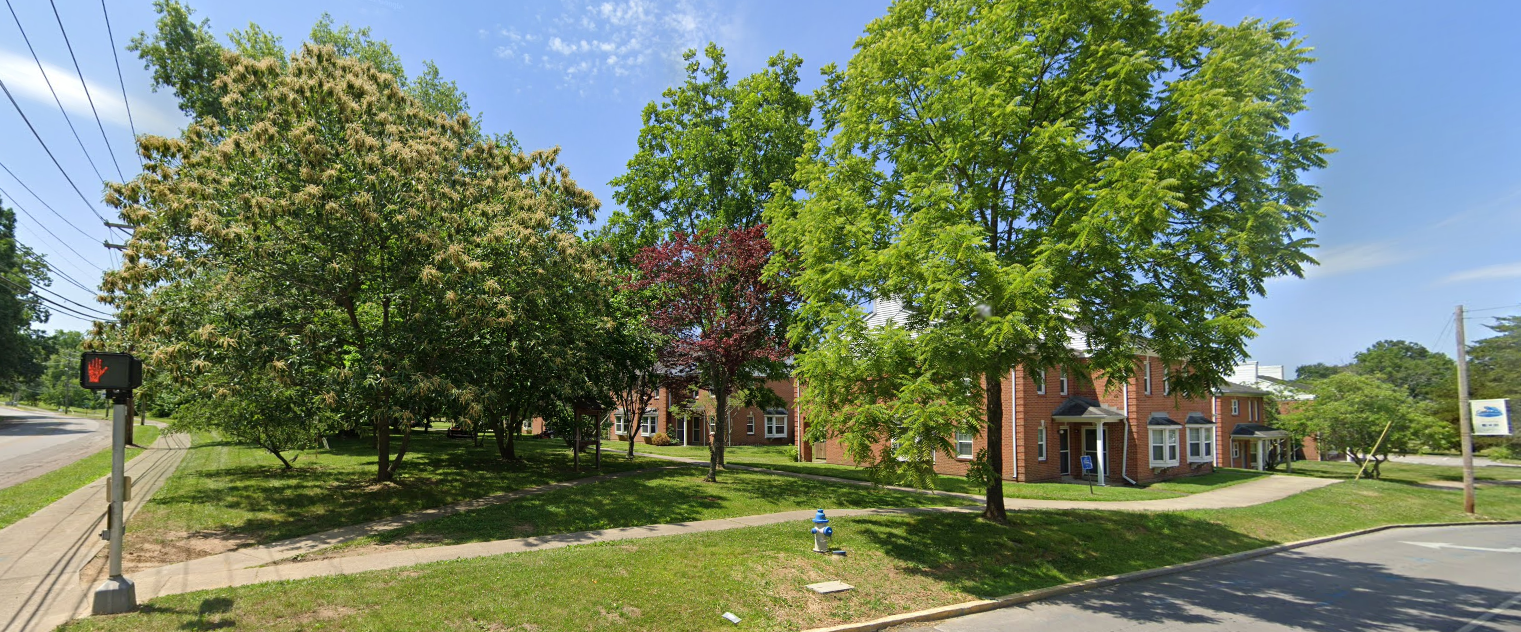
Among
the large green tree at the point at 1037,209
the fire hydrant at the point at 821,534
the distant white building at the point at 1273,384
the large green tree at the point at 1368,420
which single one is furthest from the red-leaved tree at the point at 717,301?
the distant white building at the point at 1273,384

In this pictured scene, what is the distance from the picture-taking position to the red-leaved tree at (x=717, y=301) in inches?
772

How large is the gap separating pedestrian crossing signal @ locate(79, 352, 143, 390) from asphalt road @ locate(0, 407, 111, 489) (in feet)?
44.9

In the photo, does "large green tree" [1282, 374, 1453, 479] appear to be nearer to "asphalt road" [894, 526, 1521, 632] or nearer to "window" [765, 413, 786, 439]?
"asphalt road" [894, 526, 1521, 632]

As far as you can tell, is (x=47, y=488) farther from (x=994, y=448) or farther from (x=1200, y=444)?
(x=1200, y=444)

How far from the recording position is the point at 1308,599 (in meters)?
→ 10.5

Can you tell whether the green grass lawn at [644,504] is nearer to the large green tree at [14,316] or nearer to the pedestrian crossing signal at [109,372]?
the pedestrian crossing signal at [109,372]

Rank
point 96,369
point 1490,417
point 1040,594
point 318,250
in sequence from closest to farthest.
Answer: point 96,369, point 1040,594, point 318,250, point 1490,417

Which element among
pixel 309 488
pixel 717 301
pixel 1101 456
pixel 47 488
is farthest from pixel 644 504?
pixel 1101 456

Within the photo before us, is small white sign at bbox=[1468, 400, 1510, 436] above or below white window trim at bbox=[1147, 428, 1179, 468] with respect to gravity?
above

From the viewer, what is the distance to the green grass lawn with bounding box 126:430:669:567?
36.5ft

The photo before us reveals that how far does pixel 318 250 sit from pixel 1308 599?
62.5 ft

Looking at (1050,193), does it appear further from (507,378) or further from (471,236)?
(507,378)

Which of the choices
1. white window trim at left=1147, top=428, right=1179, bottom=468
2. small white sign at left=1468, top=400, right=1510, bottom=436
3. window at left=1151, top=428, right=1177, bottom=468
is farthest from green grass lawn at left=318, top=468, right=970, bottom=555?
small white sign at left=1468, top=400, right=1510, bottom=436

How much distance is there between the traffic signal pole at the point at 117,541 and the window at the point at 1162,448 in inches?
1213
